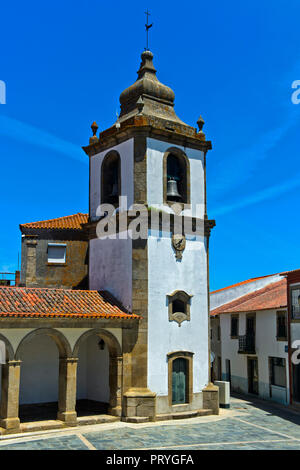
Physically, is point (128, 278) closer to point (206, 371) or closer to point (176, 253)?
point (176, 253)

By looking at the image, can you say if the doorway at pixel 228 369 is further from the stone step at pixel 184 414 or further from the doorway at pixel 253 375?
the stone step at pixel 184 414

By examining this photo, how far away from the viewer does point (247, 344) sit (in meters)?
31.0

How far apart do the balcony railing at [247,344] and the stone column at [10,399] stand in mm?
16608

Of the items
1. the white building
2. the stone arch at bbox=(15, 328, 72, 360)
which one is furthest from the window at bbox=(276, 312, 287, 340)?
the stone arch at bbox=(15, 328, 72, 360)

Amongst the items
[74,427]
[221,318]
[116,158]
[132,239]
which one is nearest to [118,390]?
[74,427]

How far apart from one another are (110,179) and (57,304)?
6970 mm


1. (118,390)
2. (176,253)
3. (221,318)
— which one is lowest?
(118,390)

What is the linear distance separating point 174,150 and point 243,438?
12558 millimetres

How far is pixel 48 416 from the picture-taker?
19.9m

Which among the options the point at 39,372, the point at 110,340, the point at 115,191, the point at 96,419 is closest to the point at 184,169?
the point at 115,191

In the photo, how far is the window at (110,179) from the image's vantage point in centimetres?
2372

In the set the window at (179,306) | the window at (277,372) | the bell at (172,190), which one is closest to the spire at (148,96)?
the bell at (172,190)

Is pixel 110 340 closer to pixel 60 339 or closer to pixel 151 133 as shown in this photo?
pixel 60 339

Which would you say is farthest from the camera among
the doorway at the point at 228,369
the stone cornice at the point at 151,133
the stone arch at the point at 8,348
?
the doorway at the point at 228,369
